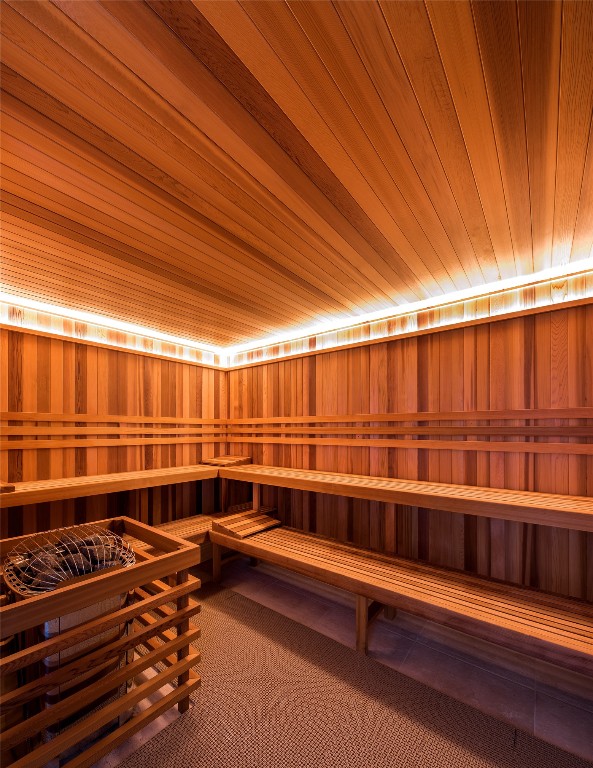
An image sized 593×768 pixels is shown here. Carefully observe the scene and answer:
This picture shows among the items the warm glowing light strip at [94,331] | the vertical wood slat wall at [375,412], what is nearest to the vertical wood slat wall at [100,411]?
the vertical wood slat wall at [375,412]

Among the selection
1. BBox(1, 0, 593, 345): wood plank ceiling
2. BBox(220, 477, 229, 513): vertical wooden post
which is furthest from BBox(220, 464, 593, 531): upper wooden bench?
BBox(1, 0, 593, 345): wood plank ceiling

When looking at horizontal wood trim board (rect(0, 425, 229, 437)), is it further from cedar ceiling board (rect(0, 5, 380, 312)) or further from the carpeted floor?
cedar ceiling board (rect(0, 5, 380, 312))

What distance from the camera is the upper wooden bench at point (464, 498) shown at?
207cm

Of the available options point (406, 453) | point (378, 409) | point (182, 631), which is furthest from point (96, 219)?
point (406, 453)

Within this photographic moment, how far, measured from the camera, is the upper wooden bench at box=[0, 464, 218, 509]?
8.68ft

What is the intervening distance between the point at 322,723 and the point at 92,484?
2404 millimetres

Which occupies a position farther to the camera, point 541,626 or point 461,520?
point 461,520

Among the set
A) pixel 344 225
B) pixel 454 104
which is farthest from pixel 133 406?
pixel 454 104

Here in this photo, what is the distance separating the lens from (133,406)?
4004mm

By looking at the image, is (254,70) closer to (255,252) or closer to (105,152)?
(105,152)

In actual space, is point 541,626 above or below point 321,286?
below

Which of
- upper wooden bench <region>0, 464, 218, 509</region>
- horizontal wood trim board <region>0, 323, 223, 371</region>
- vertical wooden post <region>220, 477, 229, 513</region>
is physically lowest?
vertical wooden post <region>220, 477, 229, 513</region>

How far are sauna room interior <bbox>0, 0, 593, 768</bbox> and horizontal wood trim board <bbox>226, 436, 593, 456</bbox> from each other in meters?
0.02

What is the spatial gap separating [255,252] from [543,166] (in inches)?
63.1
